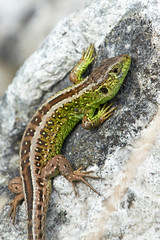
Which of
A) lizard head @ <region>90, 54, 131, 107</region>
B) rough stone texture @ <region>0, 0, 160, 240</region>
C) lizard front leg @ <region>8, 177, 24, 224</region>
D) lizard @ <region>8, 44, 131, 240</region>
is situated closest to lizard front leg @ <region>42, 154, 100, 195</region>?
lizard @ <region>8, 44, 131, 240</region>

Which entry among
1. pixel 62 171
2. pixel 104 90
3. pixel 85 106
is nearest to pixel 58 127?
pixel 85 106

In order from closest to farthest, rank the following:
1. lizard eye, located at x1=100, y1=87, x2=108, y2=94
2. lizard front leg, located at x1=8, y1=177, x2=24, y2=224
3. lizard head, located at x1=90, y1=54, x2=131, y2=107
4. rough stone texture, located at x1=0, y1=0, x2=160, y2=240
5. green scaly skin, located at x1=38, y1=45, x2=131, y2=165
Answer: rough stone texture, located at x1=0, y1=0, x2=160, y2=240 < lizard head, located at x1=90, y1=54, x2=131, y2=107 < green scaly skin, located at x1=38, y1=45, x2=131, y2=165 < lizard eye, located at x1=100, y1=87, x2=108, y2=94 < lizard front leg, located at x1=8, y1=177, x2=24, y2=224

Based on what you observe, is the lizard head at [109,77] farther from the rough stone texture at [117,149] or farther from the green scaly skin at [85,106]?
the rough stone texture at [117,149]

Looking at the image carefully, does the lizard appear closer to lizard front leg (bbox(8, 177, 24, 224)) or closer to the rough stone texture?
lizard front leg (bbox(8, 177, 24, 224))

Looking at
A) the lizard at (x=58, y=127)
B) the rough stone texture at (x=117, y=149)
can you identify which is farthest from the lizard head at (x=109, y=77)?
the rough stone texture at (x=117, y=149)

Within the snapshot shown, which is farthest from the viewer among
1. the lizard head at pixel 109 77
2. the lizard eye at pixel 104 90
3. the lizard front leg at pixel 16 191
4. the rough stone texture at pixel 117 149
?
the lizard front leg at pixel 16 191

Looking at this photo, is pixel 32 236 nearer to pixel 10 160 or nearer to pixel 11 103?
pixel 10 160
